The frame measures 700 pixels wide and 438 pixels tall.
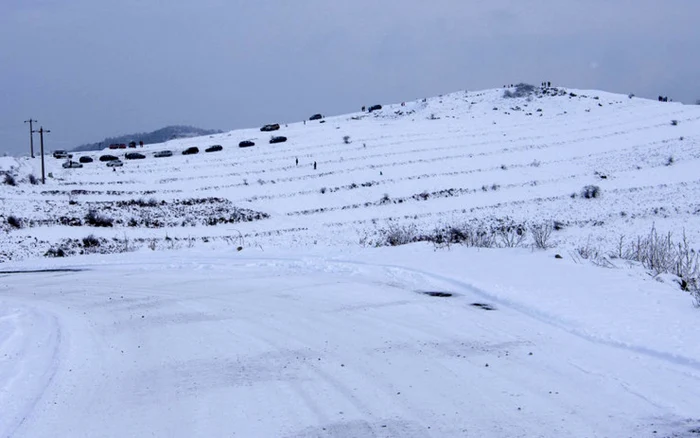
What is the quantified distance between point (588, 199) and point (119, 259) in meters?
29.1

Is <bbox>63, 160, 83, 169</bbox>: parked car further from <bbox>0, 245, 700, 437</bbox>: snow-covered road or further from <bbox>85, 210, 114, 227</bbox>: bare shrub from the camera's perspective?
<bbox>0, 245, 700, 437</bbox>: snow-covered road

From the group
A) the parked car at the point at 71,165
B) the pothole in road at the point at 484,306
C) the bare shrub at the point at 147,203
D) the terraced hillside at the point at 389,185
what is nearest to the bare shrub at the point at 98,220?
the terraced hillside at the point at 389,185

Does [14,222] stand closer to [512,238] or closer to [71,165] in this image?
[512,238]

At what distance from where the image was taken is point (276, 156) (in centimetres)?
6347

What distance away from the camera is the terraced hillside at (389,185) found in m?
30.6

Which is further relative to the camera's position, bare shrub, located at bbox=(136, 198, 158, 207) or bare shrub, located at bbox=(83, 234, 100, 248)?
bare shrub, located at bbox=(136, 198, 158, 207)

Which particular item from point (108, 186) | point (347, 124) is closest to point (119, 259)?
point (108, 186)

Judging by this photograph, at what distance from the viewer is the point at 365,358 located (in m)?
7.14

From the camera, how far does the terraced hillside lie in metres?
30.6

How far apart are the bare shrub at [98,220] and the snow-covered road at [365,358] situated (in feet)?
74.5

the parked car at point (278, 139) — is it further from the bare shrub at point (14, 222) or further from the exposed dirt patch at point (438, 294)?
the exposed dirt patch at point (438, 294)

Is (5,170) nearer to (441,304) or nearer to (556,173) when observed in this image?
(556,173)

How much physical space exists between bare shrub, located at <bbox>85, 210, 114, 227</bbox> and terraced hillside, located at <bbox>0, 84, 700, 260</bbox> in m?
0.17

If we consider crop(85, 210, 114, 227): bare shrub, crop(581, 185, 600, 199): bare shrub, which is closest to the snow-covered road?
crop(85, 210, 114, 227): bare shrub
